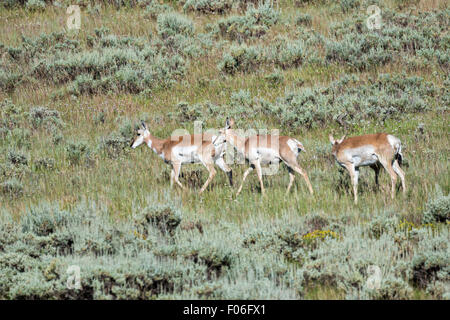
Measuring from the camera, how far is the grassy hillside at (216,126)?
280 inches

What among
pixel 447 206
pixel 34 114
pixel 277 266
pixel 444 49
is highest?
pixel 444 49

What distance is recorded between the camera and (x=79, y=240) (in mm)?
8406

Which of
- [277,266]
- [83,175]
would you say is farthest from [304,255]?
[83,175]

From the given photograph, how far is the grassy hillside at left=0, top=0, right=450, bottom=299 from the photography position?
711 centimetres

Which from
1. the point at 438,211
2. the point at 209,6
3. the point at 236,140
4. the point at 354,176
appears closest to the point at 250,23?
the point at 209,6

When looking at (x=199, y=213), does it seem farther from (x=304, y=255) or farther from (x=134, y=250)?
(x=304, y=255)

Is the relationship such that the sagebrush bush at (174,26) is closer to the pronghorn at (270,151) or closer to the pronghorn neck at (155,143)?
the pronghorn neck at (155,143)

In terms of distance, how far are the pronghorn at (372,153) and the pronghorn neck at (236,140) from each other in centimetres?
211

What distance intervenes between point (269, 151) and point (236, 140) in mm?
872

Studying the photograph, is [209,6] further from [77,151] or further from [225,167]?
[225,167]

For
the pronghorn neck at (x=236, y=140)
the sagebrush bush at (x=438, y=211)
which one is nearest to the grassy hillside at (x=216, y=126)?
the sagebrush bush at (x=438, y=211)

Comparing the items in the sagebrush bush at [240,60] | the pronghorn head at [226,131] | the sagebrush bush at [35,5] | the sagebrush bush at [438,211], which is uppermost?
the sagebrush bush at [35,5]

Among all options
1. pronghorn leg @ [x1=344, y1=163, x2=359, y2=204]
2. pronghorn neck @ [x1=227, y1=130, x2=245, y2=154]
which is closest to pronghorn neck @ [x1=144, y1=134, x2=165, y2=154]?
pronghorn neck @ [x1=227, y1=130, x2=245, y2=154]

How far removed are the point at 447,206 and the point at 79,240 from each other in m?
5.08
